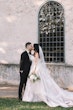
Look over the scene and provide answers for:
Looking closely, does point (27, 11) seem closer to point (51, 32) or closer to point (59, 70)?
point (51, 32)

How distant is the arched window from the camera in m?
19.9

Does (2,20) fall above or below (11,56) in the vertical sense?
above

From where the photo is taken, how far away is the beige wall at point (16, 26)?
2012 cm

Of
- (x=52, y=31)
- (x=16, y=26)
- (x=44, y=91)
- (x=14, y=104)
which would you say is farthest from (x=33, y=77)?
(x=16, y=26)

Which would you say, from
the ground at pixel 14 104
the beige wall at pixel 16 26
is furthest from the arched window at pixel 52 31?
the ground at pixel 14 104

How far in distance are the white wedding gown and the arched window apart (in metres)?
5.06

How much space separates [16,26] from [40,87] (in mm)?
6433

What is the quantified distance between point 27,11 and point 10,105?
7.51 meters

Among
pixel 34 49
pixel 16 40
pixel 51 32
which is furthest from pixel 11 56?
pixel 34 49

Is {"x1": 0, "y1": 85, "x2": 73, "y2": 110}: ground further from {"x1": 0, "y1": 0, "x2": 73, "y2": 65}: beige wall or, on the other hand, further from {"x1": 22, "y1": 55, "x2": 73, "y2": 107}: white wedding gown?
{"x1": 0, "y1": 0, "x2": 73, "y2": 65}: beige wall

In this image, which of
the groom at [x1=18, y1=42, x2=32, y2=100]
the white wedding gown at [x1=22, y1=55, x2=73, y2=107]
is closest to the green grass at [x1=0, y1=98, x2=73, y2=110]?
the white wedding gown at [x1=22, y1=55, x2=73, y2=107]

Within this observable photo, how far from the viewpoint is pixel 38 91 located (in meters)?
14.6

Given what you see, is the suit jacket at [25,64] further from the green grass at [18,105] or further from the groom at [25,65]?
the green grass at [18,105]

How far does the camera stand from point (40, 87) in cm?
1452
